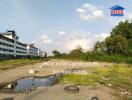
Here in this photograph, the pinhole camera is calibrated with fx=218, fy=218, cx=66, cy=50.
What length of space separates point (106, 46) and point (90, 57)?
18221mm

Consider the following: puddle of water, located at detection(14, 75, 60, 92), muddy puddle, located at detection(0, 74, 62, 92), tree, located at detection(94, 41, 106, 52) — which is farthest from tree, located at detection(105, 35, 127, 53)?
muddy puddle, located at detection(0, 74, 62, 92)

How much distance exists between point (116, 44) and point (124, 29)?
36.6 m

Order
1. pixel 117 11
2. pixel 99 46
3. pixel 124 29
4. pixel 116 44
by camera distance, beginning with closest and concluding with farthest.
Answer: pixel 117 11 → pixel 116 44 → pixel 99 46 → pixel 124 29

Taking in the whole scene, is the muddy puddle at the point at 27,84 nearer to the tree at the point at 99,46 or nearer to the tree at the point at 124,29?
the tree at the point at 99,46

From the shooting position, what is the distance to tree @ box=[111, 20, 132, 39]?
119 meters

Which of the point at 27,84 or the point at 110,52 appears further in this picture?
the point at 110,52

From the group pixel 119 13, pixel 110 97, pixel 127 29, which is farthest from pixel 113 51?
pixel 110 97

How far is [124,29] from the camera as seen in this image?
119062mm

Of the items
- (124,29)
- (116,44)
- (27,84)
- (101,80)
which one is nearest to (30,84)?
(27,84)

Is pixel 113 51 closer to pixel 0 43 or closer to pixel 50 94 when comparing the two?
pixel 0 43

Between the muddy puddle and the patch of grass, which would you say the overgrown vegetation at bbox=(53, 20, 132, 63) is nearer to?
the patch of grass

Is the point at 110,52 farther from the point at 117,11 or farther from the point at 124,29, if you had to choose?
the point at 117,11

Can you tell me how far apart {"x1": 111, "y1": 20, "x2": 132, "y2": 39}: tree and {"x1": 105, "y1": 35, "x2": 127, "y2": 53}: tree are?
3404 cm

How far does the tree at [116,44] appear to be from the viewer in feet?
275
